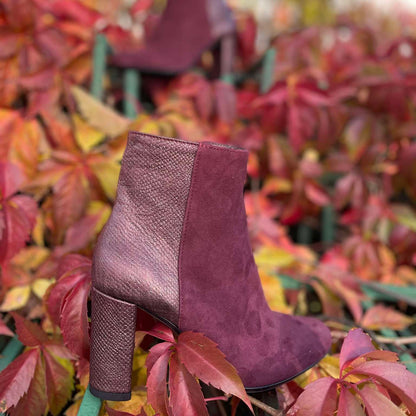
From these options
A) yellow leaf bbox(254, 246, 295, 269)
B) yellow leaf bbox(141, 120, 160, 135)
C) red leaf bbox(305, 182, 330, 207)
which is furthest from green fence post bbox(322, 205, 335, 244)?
yellow leaf bbox(141, 120, 160, 135)

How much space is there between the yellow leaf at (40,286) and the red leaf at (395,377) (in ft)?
1.92

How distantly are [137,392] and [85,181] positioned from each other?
1.53ft

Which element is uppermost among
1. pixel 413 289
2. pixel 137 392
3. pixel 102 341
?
pixel 102 341

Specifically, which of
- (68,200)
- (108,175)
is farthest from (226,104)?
(68,200)

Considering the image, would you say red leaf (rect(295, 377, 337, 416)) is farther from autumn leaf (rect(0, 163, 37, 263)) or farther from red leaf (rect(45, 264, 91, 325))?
autumn leaf (rect(0, 163, 37, 263))

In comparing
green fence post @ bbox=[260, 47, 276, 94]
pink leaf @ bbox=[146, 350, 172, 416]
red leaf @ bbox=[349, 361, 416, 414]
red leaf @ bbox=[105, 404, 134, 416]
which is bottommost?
red leaf @ bbox=[105, 404, 134, 416]

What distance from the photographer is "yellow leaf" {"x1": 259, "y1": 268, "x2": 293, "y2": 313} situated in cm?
83

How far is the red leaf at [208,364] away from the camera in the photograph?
17.2 inches

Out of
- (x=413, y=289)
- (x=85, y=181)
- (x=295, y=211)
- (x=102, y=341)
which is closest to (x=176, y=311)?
(x=102, y=341)

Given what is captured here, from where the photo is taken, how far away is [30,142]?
3.04ft

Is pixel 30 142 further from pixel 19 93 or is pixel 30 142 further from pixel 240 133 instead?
pixel 240 133

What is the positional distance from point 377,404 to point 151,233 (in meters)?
0.33

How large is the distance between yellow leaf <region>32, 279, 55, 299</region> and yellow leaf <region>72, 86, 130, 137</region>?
392 mm

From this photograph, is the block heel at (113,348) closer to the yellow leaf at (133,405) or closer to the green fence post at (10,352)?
the yellow leaf at (133,405)
